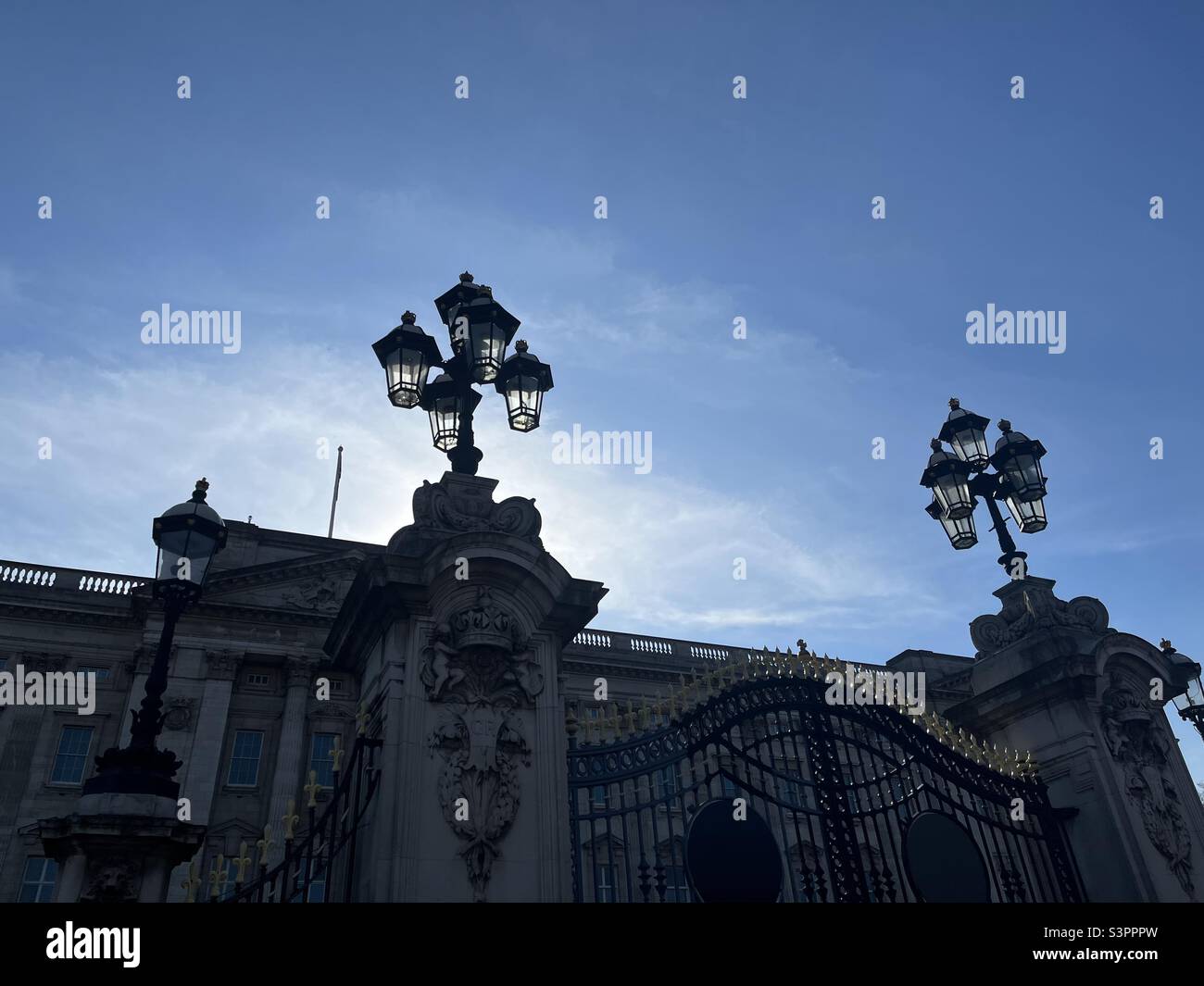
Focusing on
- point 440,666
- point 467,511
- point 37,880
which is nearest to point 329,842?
point 440,666

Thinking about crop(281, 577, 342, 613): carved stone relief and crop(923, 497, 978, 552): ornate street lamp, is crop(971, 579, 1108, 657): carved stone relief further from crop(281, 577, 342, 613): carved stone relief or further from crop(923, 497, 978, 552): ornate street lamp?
crop(281, 577, 342, 613): carved stone relief

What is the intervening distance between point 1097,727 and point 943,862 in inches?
109

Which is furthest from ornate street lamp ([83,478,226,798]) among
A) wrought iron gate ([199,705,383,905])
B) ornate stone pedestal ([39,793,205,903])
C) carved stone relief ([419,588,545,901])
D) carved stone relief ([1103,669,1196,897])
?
carved stone relief ([1103,669,1196,897])

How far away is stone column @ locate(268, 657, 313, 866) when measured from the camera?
3117 cm

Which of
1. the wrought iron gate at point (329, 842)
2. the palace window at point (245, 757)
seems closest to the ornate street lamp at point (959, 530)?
the wrought iron gate at point (329, 842)

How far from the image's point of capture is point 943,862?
905 centimetres

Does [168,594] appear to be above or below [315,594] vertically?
below

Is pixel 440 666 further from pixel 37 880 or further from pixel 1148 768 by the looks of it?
pixel 37 880

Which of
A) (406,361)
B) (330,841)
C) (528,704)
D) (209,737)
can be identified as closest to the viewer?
(330,841)

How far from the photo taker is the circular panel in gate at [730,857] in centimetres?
769

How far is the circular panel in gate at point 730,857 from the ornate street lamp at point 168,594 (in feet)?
14.8

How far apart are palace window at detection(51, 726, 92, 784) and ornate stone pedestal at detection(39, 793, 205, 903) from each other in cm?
2927

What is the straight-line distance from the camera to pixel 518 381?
8844 millimetres
